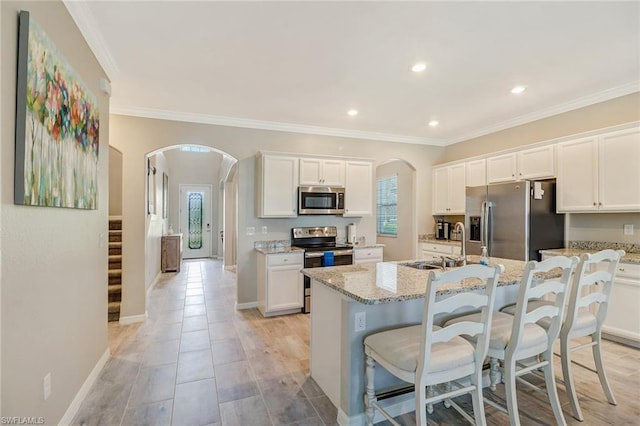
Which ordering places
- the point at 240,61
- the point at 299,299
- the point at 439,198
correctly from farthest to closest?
the point at 439,198
the point at 299,299
the point at 240,61

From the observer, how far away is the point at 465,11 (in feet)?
7.03

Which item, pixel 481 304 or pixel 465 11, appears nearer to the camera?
pixel 481 304

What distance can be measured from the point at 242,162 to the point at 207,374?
9.39 ft

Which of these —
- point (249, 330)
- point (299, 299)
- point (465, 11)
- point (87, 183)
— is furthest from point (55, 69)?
point (299, 299)

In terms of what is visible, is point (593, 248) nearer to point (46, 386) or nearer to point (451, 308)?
point (451, 308)

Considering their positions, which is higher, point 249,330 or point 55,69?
point 55,69

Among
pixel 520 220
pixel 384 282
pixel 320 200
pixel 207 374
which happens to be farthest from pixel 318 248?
pixel 520 220

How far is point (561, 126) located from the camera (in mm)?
4004

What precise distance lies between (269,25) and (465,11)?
4.52 ft

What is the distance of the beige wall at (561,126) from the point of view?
3.43 meters

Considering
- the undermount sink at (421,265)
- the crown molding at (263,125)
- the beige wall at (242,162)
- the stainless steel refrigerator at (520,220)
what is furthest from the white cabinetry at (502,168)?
the undermount sink at (421,265)

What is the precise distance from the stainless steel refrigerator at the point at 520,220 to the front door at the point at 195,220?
8244mm

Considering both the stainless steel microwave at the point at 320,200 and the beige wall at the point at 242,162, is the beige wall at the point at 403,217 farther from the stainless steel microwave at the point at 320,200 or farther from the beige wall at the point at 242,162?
the stainless steel microwave at the point at 320,200

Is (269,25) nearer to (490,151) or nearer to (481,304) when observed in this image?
(481,304)
